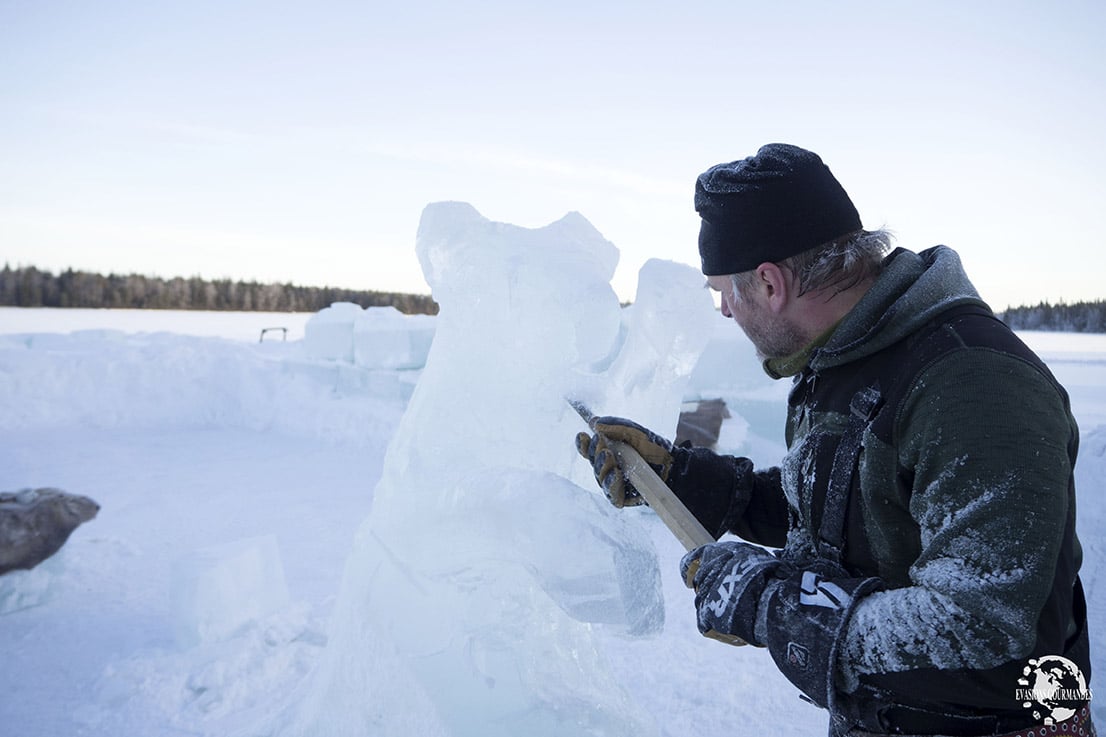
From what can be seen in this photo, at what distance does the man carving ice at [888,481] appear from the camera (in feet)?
3.24

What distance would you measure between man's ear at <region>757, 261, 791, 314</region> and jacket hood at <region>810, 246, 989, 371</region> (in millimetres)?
145

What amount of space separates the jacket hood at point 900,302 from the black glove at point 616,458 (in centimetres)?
70

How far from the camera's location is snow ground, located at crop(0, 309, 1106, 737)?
10.4ft

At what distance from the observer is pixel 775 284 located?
4.75 feet

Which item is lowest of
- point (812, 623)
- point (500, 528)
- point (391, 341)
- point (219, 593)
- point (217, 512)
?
point (217, 512)

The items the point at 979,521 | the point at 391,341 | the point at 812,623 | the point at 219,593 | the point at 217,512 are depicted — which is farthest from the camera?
the point at 391,341

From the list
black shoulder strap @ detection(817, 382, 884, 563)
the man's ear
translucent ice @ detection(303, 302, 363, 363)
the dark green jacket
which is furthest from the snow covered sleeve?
translucent ice @ detection(303, 302, 363, 363)

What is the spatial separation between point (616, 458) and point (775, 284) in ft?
2.49

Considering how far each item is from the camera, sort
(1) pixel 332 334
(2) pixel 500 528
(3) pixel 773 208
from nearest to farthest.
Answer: (3) pixel 773 208
(2) pixel 500 528
(1) pixel 332 334

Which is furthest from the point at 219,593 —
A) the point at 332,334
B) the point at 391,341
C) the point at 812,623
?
the point at 332,334

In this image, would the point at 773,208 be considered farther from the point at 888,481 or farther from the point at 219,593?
the point at 219,593

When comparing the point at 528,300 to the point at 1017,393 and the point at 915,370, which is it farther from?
the point at 1017,393

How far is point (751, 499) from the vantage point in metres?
1.87

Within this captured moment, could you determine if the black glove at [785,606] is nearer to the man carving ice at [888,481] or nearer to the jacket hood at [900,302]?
the man carving ice at [888,481]
